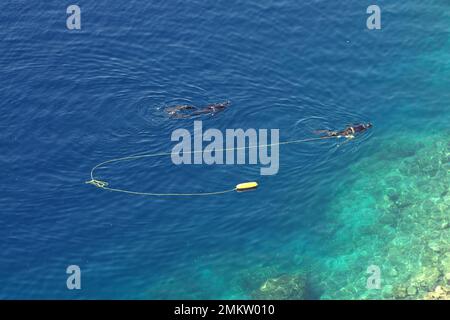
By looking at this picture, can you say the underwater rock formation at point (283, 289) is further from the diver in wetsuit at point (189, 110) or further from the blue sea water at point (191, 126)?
the diver in wetsuit at point (189, 110)

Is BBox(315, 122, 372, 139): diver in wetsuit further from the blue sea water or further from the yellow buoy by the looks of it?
the yellow buoy

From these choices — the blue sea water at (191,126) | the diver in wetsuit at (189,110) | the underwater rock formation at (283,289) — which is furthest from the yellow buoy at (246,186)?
the diver in wetsuit at (189,110)

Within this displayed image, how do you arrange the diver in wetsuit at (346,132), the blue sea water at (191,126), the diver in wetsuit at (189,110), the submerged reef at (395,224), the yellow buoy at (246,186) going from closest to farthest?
the submerged reef at (395,224) < the blue sea water at (191,126) < the yellow buoy at (246,186) < the diver in wetsuit at (346,132) < the diver in wetsuit at (189,110)

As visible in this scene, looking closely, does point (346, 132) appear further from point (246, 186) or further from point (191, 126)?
point (191, 126)

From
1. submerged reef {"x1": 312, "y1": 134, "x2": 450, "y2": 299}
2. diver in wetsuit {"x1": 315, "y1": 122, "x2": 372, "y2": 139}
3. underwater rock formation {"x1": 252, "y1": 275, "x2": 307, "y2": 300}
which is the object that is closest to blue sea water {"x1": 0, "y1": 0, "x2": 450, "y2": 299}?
submerged reef {"x1": 312, "y1": 134, "x2": 450, "y2": 299}

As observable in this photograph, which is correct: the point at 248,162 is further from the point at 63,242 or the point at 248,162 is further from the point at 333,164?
the point at 63,242

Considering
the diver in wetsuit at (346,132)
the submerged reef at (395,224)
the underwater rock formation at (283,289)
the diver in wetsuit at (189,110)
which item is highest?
the diver in wetsuit at (189,110)
